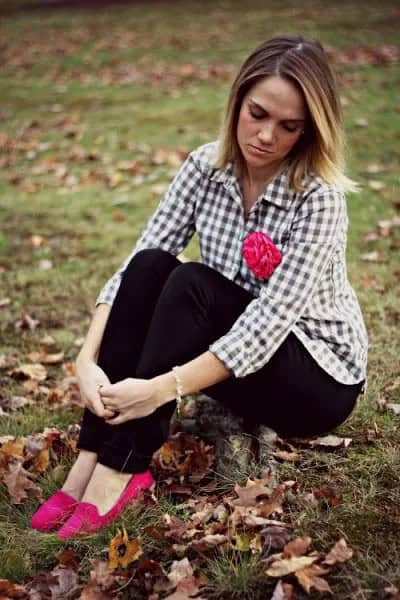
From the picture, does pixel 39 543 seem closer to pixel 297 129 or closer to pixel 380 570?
pixel 380 570

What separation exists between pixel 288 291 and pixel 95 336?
2.25 ft

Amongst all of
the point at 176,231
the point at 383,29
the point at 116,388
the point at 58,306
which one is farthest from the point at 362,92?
the point at 116,388

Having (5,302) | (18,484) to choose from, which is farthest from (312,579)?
(5,302)

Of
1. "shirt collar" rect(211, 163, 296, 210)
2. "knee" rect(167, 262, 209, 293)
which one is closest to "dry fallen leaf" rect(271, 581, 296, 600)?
"knee" rect(167, 262, 209, 293)

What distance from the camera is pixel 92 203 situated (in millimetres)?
5555

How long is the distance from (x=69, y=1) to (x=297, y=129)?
60.0ft

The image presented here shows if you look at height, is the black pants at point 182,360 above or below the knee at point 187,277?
below

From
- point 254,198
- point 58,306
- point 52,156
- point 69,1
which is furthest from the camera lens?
point 69,1

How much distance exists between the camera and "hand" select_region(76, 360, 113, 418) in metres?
2.07

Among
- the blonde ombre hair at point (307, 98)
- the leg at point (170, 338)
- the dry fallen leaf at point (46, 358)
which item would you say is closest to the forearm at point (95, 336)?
the leg at point (170, 338)

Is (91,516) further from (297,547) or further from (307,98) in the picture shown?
(307,98)

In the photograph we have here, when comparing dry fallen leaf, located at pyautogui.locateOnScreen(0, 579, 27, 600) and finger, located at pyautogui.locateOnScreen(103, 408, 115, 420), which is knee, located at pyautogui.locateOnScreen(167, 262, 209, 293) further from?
→ dry fallen leaf, located at pyautogui.locateOnScreen(0, 579, 27, 600)

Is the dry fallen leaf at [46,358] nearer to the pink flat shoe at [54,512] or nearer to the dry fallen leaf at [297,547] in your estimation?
the pink flat shoe at [54,512]

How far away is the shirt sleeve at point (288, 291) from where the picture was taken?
80.3 inches
